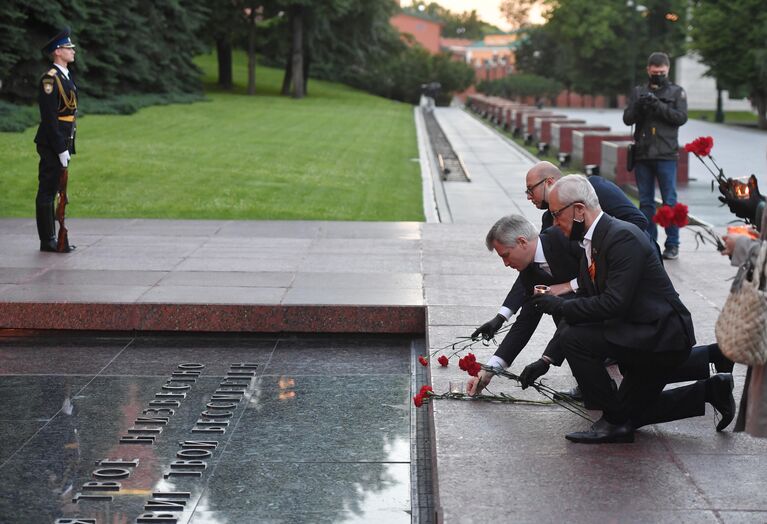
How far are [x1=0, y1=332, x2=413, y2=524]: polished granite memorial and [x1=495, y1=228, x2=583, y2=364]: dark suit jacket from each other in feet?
2.60

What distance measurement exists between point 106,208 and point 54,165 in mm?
4443

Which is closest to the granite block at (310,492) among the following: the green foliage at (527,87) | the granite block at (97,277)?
the granite block at (97,277)

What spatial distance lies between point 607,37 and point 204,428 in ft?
266

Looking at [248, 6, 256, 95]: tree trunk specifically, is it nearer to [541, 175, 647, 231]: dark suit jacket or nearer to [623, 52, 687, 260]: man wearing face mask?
[623, 52, 687, 260]: man wearing face mask

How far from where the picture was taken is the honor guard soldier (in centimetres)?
1137

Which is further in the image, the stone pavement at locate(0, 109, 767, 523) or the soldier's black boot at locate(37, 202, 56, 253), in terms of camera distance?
the soldier's black boot at locate(37, 202, 56, 253)

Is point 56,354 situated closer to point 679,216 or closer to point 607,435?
point 607,435

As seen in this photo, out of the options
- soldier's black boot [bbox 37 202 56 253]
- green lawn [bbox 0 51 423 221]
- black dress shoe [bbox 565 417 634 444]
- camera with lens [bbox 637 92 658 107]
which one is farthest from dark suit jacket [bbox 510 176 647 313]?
green lawn [bbox 0 51 423 221]

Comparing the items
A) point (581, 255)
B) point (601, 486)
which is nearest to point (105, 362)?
point (581, 255)

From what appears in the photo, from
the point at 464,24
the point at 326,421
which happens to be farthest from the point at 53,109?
the point at 464,24

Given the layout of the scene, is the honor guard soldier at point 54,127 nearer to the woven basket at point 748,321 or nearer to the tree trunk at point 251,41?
the woven basket at point 748,321

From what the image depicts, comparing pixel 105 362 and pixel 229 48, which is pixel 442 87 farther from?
pixel 105 362

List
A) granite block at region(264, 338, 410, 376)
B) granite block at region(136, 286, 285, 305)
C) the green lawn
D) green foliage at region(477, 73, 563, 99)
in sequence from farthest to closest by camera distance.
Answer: green foliage at region(477, 73, 563, 99) → the green lawn → granite block at region(136, 286, 285, 305) → granite block at region(264, 338, 410, 376)

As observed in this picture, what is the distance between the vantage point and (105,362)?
832 centimetres
